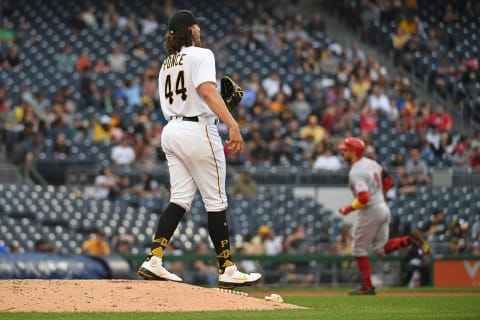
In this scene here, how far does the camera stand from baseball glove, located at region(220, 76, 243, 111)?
883cm

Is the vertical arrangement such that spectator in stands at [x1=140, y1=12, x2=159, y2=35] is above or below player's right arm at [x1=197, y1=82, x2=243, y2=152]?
above

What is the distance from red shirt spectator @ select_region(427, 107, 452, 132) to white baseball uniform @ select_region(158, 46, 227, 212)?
13.9 m

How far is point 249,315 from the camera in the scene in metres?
7.62

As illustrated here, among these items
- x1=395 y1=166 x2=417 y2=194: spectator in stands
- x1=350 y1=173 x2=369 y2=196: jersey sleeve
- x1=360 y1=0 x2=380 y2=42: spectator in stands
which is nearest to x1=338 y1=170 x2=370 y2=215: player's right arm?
x1=350 y1=173 x2=369 y2=196: jersey sleeve

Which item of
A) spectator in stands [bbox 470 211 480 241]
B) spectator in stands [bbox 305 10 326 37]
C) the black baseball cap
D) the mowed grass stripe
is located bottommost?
the mowed grass stripe

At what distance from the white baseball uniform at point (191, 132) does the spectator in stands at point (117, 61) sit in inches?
542

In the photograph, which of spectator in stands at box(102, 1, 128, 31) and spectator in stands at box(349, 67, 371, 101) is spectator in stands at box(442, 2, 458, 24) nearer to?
spectator in stands at box(349, 67, 371, 101)

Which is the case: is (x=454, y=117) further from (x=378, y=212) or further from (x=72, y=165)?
(x=378, y=212)

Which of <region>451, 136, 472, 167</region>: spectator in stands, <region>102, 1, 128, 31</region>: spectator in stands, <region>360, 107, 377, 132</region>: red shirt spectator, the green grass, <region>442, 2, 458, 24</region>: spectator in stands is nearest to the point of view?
the green grass

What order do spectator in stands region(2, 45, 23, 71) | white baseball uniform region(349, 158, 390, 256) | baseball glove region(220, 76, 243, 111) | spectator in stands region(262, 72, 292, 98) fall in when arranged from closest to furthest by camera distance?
baseball glove region(220, 76, 243, 111), white baseball uniform region(349, 158, 390, 256), spectator in stands region(2, 45, 23, 71), spectator in stands region(262, 72, 292, 98)

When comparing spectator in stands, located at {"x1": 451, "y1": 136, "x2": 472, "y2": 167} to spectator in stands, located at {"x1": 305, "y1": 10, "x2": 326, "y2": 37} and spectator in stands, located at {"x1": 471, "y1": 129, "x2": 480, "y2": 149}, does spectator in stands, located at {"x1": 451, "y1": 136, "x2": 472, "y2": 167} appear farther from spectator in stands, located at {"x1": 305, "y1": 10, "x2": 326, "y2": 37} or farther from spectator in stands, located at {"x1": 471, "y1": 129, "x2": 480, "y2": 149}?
spectator in stands, located at {"x1": 305, "y1": 10, "x2": 326, "y2": 37}

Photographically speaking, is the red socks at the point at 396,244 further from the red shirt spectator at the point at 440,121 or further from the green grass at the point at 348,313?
the red shirt spectator at the point at 440,121

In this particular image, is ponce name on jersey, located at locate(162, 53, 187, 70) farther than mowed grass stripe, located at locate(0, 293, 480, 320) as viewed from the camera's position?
Yes

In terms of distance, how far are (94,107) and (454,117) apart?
306 inches
